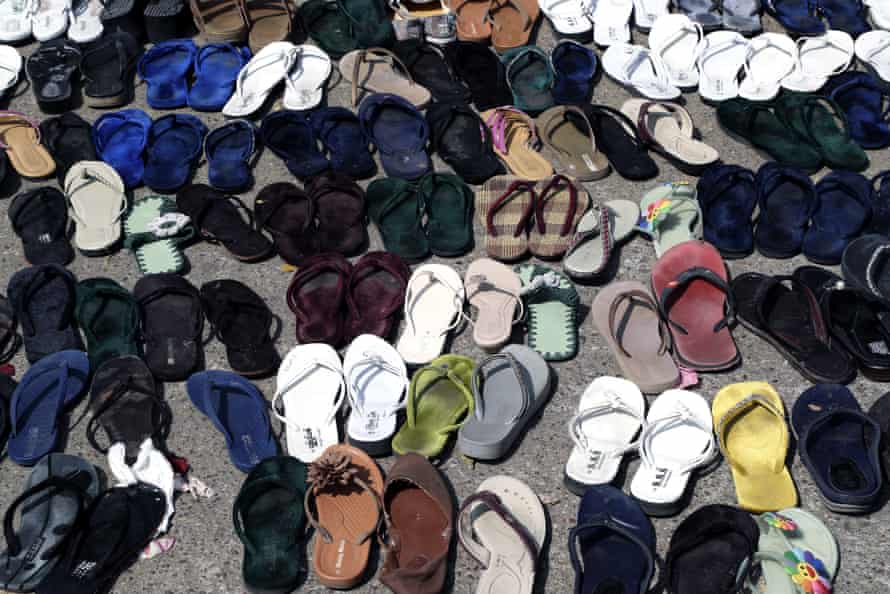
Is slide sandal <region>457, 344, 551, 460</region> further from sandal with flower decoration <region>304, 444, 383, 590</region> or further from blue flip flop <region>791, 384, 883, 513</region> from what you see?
blue flip flop <region>791, 384, 883, 513</region>

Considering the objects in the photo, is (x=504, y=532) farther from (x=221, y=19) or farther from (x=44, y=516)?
(x=221, y=19)

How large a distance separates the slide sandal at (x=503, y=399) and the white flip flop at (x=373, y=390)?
28cm

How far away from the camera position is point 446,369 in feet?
10.7

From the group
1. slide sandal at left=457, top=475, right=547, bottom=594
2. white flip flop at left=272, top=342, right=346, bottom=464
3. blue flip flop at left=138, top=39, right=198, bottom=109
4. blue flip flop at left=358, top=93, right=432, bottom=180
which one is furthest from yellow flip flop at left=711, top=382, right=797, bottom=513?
blue flip flop at left=138, top=39, right=198, bottom=109

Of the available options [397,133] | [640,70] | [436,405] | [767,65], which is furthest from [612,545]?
[767,65]

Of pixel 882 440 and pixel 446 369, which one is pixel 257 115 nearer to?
pixel 446 369

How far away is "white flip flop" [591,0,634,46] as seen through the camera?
4875 millimetres

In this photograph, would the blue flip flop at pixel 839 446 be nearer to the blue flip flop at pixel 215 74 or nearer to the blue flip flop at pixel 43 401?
the blue flip flop at pixel 43 401

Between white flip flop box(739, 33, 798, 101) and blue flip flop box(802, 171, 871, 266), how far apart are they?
75 cm

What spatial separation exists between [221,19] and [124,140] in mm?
1095

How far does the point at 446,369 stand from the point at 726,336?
1.16 m

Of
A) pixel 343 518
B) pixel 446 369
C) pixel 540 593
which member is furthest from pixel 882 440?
pixel 343 518

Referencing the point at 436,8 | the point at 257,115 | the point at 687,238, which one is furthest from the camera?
the point at 436,8

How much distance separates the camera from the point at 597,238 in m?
3.77
